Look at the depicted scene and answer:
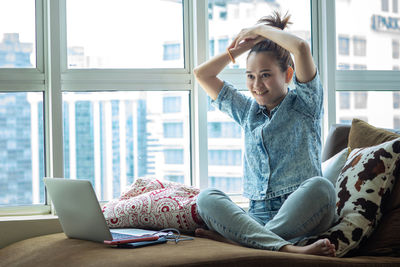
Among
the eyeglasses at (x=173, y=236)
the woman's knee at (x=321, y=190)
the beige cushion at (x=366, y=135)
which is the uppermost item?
the beige cushion at (x=366, y=135)

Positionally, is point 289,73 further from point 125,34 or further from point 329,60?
point 125,34

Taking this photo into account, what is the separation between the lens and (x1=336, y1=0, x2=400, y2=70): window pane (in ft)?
9.39

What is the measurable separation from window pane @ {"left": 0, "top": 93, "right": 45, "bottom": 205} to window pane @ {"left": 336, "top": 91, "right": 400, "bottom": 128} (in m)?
1.62

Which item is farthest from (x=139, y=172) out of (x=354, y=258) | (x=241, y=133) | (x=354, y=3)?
(x=354, y=3)

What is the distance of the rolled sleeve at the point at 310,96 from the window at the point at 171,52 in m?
0.89

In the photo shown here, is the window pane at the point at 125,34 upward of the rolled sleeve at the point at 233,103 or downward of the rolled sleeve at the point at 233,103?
upward

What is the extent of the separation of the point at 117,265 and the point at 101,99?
130cm

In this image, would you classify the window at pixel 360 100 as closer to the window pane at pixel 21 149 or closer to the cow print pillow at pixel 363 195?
the cow print pillow at pixel 363 195

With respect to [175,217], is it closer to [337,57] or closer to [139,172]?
[139,172]

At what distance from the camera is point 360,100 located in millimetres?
2889

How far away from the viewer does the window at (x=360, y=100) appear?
2.88 metres

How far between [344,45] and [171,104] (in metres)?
1.04

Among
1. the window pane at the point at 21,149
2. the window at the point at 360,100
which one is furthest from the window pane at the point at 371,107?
the window pane at the point at 21,149

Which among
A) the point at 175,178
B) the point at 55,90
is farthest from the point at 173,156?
the point at 55,90
